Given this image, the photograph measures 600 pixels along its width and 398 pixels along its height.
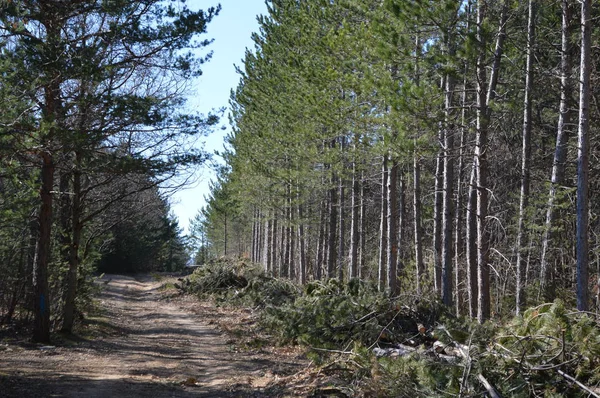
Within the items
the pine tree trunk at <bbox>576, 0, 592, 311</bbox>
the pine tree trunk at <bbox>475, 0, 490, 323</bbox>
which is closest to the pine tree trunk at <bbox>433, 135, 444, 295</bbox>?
the pine tree trunk at <bbox>475, 0, 490, 323</bbox>

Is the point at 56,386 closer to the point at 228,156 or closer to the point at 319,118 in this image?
the point at 319,118

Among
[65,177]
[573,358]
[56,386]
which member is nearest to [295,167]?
[65,177]

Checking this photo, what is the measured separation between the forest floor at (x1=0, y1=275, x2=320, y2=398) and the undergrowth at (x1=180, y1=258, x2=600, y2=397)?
0.88 m

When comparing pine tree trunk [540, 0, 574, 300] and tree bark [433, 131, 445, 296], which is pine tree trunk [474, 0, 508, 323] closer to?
pine tree trunk [540, 0, 574, 300]

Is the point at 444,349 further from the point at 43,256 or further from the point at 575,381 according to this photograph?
the point at 43,256

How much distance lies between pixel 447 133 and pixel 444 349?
775cm

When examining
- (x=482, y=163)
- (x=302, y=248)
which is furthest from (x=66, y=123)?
(x=302, y=248)

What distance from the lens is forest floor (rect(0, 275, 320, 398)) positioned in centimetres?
920

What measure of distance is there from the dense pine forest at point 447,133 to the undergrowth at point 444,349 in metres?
2.20

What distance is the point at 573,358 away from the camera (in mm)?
6336

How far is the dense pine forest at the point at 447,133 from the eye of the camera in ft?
39.0

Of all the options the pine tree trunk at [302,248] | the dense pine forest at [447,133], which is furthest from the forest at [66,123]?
the pine tree trunk at [302,248]

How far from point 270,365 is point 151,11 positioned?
Result: 24.0ft

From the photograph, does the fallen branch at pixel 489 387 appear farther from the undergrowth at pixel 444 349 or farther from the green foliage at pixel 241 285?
the green foliage at pixel 241 285
